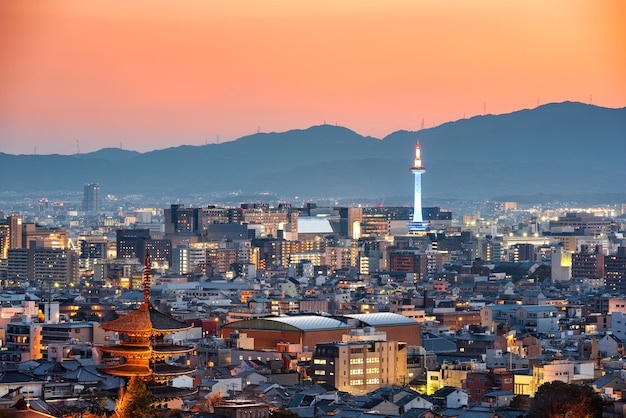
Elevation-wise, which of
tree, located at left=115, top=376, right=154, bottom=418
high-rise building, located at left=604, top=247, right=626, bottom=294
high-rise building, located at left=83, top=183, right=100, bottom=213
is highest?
high-rise building, located at left=83, top=183, right=100, bottom=213

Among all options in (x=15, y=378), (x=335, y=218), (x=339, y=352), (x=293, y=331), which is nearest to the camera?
(x=15, y=378)

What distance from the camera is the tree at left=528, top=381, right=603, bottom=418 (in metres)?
26.7

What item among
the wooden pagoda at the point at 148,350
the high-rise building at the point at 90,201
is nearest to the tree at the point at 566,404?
the wooden pagoda at the point at 148,350

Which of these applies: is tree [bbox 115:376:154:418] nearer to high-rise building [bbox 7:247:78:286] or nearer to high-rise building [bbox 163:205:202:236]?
high-rise building [bbox 7:247:78:286]

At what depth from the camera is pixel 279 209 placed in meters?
130

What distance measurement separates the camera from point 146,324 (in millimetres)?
23938

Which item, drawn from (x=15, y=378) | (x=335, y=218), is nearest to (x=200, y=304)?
(x=15, y=378)

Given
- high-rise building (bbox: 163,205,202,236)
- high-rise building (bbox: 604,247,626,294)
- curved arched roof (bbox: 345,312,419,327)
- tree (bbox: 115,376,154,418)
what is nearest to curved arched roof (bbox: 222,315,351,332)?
curved arched roof (bbox: 345,312,419,327)

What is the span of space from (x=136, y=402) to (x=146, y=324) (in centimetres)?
123

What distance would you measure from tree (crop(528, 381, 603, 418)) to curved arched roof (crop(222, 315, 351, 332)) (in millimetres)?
16637

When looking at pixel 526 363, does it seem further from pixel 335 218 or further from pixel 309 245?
pixel 335 218

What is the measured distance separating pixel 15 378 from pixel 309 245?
80941 mm

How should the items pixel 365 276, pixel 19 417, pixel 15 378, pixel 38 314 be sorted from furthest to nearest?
pixel 365 276 < pixel 38 314 < pixel 15 378 < pixel 19 417

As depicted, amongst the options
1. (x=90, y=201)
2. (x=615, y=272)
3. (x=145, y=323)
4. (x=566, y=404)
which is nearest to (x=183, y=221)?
(x=615, y=272)
